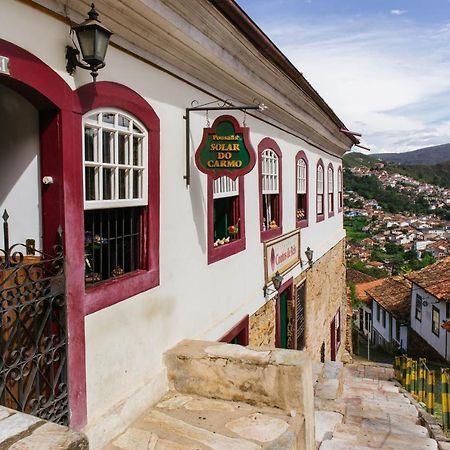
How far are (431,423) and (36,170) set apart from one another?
7841 millimetres

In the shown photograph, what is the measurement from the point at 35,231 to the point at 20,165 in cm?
50

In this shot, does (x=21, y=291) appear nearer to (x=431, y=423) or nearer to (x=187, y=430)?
(x=187, y=430)

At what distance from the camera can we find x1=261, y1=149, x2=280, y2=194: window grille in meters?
8.50

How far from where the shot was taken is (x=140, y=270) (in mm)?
4762

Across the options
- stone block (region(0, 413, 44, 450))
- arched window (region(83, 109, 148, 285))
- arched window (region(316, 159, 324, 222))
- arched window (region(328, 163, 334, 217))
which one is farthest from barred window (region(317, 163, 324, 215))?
stone block (region(0, 413, 44, 450))

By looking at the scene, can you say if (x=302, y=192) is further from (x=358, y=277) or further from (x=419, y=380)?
(x=358, y=277)

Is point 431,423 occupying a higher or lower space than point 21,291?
lower

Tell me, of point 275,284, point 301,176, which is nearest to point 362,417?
point 275,284

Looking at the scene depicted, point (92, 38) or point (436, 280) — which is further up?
point (92, 38)

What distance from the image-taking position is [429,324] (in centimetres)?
2472

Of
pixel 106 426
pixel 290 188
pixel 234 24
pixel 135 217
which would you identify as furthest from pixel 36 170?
pixel 290 188

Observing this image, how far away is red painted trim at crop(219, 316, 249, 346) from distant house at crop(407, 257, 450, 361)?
55.1 ft

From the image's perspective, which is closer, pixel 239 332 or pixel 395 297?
pixel 239 332

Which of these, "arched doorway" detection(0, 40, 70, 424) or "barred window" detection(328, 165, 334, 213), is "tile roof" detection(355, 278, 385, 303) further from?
"arched doorway" detection(0, 40, 70, 424)
